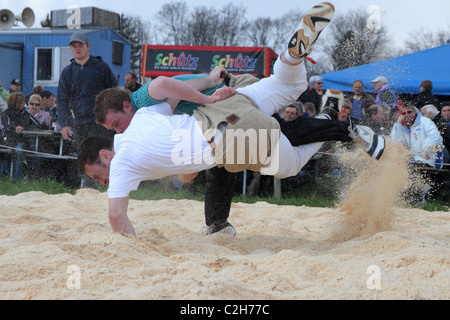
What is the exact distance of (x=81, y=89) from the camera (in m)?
6.81

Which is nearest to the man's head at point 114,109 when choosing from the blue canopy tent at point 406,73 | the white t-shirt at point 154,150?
the white t-shirt at point 154,150

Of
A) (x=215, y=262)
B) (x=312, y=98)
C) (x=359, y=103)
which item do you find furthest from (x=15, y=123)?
(x=215, y=262)

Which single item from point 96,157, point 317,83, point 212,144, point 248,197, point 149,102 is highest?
point 317,83

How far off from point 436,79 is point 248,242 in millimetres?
7039

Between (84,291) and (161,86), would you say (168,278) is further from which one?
(161,86)

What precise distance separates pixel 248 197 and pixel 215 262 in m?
4.35

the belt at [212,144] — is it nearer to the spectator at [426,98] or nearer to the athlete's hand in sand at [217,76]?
the athlete's hand in sand at [217,76]

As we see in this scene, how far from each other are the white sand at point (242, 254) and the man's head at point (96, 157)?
1.36 feet

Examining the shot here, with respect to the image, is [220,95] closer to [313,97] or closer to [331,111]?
[331,111]

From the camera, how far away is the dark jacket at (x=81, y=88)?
6.77 metres

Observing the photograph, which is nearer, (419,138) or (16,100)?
(419,138)

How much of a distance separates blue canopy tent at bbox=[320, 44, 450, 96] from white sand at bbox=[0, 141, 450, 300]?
478cm

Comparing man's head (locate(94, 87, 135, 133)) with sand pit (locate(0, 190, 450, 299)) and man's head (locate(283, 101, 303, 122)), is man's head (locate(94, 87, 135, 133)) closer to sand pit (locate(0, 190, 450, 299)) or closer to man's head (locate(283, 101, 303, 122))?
sand pit (locate(0, 190, 450, 299))
